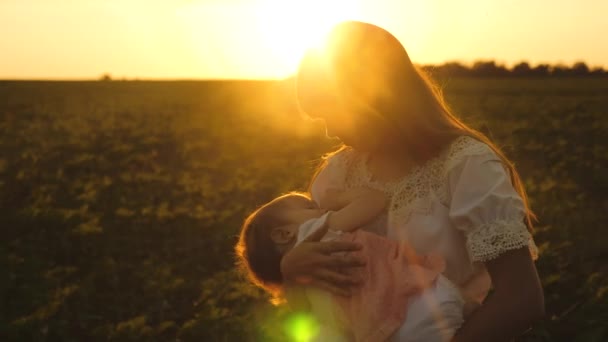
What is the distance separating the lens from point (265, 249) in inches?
121

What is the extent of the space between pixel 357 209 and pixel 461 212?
1.20 feet

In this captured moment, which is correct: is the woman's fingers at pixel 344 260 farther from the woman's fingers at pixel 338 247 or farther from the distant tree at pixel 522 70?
the distant tree at pixel 522 70

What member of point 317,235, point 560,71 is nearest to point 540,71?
point 560,71

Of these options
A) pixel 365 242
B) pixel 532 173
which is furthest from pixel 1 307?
pixel 532 173

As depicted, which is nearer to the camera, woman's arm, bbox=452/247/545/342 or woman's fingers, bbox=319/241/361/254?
woman's arm, bbox=452/247/545/342

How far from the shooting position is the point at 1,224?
38.0 feet

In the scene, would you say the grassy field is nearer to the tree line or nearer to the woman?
the woman

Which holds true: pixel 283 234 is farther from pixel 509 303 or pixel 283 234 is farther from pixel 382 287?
pixel 509 303

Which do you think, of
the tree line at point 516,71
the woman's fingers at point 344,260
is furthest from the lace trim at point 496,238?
the tree line at point 516,71

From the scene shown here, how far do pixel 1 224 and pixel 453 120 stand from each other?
397 inches

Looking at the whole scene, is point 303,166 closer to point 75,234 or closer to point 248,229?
point 75,234

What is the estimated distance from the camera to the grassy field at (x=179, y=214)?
696cm

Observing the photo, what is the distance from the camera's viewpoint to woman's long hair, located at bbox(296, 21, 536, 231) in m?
2.35

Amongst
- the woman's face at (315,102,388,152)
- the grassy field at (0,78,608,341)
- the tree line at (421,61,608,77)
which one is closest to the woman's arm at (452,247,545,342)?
the woman's face at (315,102,388,152)
